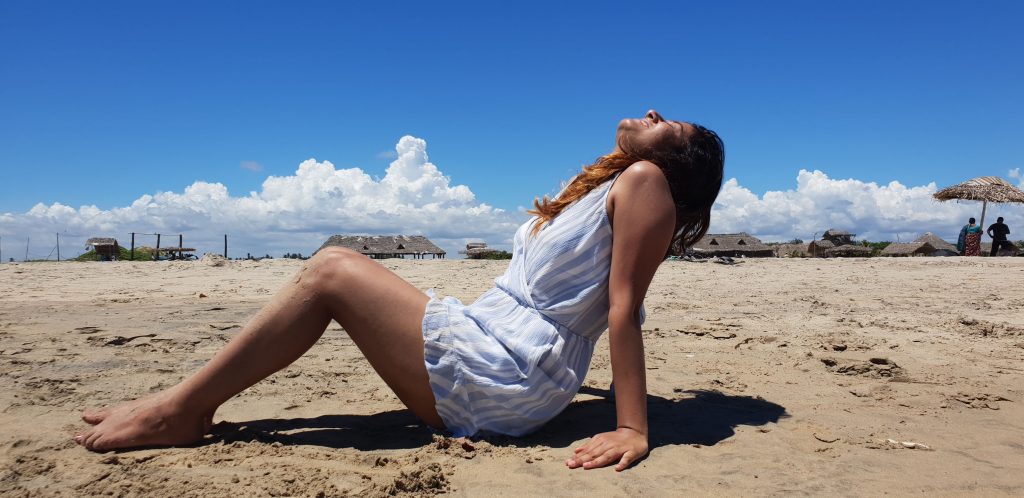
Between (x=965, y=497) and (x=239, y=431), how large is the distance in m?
2.56

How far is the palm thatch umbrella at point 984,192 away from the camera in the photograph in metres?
17.1

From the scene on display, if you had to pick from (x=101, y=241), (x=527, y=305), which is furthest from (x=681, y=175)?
(x=101, y=241)

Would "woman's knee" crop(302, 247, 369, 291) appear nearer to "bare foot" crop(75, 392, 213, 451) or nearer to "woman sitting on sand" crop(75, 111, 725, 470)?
"woman sitting on sand" crop(75, 111, 725, 470)

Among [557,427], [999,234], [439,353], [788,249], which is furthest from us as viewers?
[788,249]

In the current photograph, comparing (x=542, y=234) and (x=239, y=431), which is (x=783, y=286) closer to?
(x=542, y=234)

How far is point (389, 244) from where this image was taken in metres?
27.7

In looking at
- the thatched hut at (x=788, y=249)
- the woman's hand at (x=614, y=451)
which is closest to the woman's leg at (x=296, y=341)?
the woman's hand at (x=614, y=451)

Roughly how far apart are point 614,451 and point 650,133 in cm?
117

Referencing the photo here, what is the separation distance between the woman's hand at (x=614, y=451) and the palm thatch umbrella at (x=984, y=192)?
18.9 m

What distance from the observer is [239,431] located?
2512 millimetres

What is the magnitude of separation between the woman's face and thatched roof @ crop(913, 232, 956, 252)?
24240 millimetres

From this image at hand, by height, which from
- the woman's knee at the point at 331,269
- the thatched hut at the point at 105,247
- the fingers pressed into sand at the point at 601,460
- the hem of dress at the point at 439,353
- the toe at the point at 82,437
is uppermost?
the woman's knee at the point at 331,269

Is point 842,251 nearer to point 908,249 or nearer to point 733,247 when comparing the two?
point 908,249

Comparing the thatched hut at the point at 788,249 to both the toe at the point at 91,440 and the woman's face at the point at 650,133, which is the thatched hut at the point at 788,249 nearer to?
the woman's face at the point at 650,133
